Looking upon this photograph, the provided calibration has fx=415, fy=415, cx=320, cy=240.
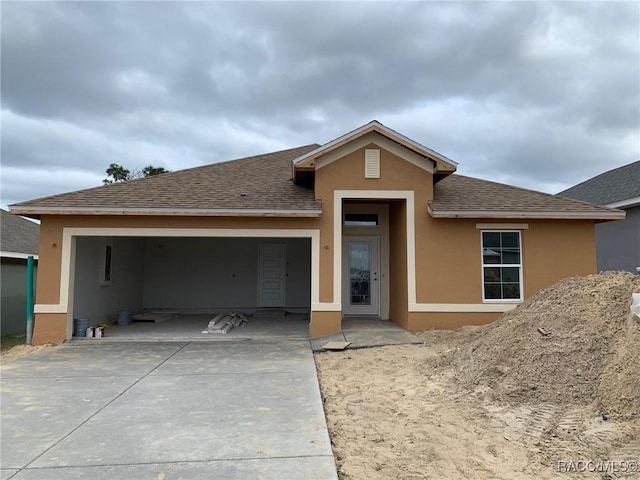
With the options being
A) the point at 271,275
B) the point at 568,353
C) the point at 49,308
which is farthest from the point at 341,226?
the point at 49,308

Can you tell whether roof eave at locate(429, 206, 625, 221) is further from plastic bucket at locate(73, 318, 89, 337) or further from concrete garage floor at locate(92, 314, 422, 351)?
plastic bucket at locate(73, 318, 89, 337)

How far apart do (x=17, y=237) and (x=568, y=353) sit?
1838cm

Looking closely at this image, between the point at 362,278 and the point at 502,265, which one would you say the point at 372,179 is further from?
the point at 502,265

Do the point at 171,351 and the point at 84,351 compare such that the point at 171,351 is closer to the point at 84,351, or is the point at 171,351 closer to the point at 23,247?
the point at 84,351

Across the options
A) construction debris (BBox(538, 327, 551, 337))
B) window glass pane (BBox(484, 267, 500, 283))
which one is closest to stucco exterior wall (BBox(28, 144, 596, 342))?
window glass pane (BBox(484, 267, 500, 283))

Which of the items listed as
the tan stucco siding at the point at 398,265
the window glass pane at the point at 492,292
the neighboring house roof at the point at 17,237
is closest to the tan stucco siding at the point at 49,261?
the neighboring house roof at the point at 17,237

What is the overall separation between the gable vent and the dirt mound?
5015 mm

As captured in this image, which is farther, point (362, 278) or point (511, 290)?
point (362, 278)

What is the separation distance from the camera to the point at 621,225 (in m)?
14.6

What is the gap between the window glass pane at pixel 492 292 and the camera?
34.7 ft

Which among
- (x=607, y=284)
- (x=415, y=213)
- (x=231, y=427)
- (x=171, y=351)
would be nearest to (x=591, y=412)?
(x=607, y=284)

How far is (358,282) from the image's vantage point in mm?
12453

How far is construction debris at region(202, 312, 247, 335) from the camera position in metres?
11.0

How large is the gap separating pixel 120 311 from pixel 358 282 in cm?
723
